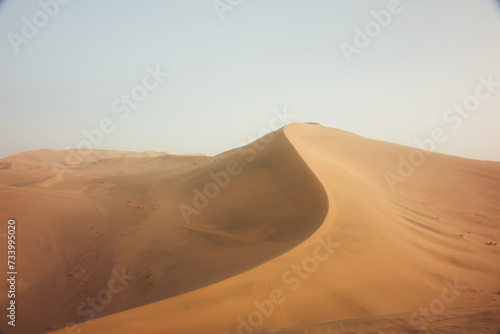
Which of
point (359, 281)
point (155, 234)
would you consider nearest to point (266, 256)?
point (359, 281)

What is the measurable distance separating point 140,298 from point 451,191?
15.1m

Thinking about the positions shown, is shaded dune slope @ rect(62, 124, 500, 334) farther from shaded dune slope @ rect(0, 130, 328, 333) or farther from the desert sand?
shaded dune slope @ rect(0, 130, 328, 333)

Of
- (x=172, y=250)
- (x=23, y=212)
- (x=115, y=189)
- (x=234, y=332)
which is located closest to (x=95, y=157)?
(x=115, y=189)

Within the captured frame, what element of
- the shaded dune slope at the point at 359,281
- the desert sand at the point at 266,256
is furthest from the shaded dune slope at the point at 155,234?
the shaded dune slope at the point at 359,281

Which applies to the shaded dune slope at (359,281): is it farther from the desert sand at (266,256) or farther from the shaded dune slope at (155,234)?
the shaded dune slope at (155,234)

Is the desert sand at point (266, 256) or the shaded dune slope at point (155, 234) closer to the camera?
the desert sand at point (266, 256)

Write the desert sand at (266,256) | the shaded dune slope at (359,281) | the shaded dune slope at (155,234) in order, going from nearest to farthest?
the shaded dune slope at (359,281) → the desert sand at (266,256) → the shaded dune slope at (155,234)

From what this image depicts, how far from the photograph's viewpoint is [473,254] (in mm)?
6723

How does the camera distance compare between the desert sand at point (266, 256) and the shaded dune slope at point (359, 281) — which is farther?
the desert sand at point (266, 256)

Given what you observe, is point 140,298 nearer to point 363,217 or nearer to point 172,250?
point 172,250

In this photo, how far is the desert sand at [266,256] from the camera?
13.1 ft

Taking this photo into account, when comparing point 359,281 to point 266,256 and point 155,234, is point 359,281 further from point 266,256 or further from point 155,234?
point 155,234

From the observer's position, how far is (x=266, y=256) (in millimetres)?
5910

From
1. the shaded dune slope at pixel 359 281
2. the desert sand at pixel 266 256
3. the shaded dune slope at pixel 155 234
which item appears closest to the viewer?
the shaded dune slope at pixel 359 281
